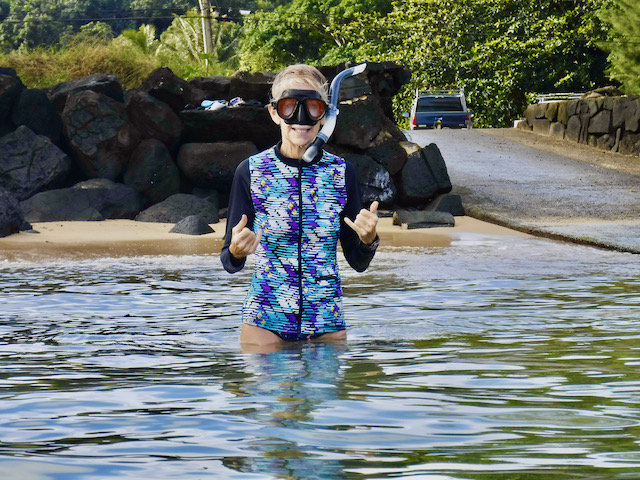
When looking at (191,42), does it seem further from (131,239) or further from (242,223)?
(242,223)

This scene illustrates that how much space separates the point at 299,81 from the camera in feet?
16.0

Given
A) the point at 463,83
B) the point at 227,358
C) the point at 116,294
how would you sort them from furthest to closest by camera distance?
the point at 463,83 < the point at 116,294 < the point at 227,358

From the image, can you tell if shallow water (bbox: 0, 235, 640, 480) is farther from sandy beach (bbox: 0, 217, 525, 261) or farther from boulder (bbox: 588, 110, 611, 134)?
boulder (bbox: 588, 110, 611, 134)

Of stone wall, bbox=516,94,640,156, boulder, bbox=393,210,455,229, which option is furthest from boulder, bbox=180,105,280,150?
stone wall, bbox=516,94,640,156

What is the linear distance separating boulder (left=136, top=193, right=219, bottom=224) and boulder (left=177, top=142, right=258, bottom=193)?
0.64 metres

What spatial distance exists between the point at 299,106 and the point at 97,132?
12367 millimetres

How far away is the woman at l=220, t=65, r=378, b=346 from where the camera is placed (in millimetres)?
4863

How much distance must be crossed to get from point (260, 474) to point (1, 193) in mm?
11349

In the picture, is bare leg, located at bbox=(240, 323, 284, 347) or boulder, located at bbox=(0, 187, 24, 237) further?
boulder, located at bbox=(0, 187, 24, 237)

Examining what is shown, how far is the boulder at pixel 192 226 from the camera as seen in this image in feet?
46.9

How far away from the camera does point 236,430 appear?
3615 millimetres

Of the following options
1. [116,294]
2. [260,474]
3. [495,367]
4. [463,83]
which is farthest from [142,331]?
[463,83]

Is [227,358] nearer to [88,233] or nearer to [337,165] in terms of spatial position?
[337,165]

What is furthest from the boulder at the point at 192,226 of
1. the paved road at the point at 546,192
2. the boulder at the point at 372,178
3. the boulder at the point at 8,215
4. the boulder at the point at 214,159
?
the paved road at the point at 546,192
